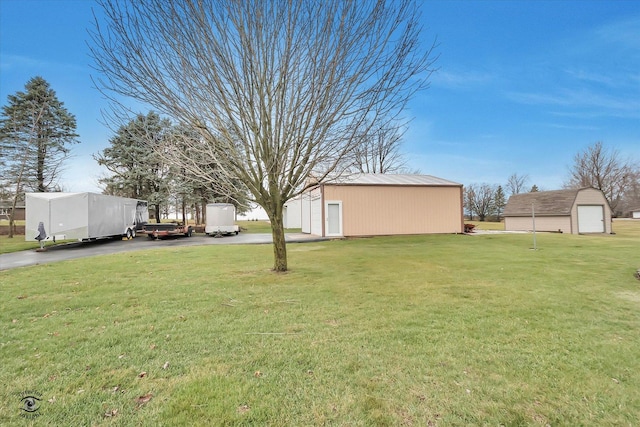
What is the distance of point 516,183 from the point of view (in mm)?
53156

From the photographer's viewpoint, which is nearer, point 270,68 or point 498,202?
point 270,68

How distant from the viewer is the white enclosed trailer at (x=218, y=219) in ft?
68.9

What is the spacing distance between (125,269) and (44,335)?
5250 mm

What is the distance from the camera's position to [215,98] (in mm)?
6699

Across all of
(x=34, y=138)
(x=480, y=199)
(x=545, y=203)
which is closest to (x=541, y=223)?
(x=545, y=203)

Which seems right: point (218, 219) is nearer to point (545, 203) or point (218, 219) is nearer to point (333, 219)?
point (333, 219)

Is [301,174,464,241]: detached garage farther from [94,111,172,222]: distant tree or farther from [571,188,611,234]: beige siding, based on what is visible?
[94,111,172,222]: distant tree

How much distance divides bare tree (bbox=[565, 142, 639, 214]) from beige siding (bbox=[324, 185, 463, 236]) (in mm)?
28606

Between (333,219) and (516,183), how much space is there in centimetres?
4832

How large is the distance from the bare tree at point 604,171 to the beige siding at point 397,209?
28606 mm

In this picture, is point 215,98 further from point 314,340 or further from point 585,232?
point 585,232

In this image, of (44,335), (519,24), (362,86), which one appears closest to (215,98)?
(362,86)

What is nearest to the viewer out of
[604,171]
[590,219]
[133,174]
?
[590,219]

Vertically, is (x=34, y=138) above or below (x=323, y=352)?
above
